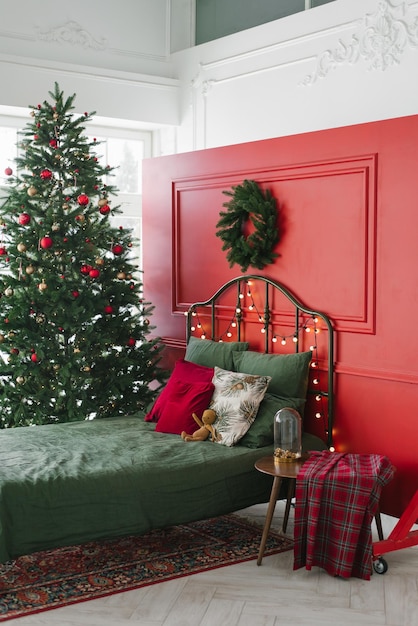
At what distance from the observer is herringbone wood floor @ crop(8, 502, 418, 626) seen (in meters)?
3.32

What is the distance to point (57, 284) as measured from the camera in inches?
202

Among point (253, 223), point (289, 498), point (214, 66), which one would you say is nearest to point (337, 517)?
point (289, 498)

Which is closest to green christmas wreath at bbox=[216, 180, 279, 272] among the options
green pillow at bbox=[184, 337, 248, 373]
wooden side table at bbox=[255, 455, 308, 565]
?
green pillow at bbox=[184, 337, 248, 373]

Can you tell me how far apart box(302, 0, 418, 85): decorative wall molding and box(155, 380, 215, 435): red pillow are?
2063mm

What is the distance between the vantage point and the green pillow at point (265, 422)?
443 centimetres

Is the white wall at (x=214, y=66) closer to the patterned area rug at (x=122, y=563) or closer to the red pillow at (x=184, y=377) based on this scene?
the red pillow at (x=184, y=377)

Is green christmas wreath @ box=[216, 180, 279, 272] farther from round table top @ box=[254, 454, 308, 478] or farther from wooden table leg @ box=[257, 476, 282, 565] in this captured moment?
wooden table leg @ box=[257, 476, 282, 565]

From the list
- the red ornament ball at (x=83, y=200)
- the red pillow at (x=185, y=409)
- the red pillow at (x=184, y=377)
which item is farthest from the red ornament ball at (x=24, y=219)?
the red pillow at (x=185, y=409)

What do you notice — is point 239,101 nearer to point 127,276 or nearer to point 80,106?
point 80,106

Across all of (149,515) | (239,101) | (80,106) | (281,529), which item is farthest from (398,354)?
(80,106)

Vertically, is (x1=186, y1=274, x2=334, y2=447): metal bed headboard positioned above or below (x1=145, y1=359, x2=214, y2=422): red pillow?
above

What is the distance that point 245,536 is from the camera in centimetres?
427

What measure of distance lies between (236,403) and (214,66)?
8.64ft

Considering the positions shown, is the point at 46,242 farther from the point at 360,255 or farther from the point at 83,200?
the point at 360,255
